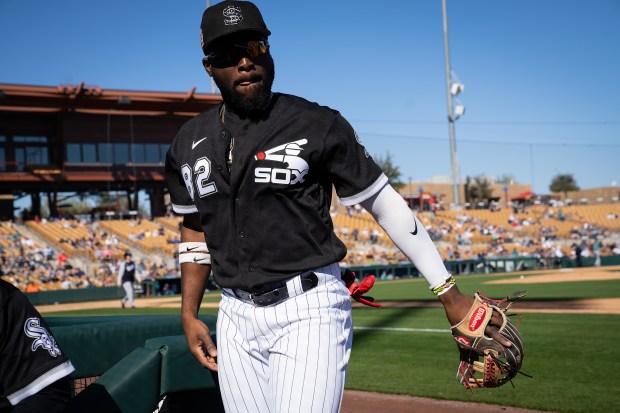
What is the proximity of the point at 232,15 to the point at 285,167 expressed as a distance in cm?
56

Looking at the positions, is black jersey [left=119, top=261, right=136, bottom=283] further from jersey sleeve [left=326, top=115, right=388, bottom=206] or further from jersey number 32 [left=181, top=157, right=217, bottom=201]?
jersey sleeve [left=326, top=115, right=388, bottom=206]

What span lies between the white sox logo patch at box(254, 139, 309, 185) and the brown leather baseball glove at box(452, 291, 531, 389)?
691mm

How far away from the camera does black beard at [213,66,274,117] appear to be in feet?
7.53

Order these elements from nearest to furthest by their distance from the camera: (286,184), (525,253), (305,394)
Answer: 1. (305,394)
2. (286,184)
3. (525,253)

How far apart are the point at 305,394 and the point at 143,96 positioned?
3634 centimetres

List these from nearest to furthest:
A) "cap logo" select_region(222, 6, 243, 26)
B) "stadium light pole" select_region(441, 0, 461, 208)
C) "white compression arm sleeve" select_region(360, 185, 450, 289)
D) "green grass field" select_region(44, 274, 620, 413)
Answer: "white compression arm sleeve" select_region(360, 185, 450, 289) < "cap logo" select_region(222, 6, 243, 26) < "green grass field" select_region(44, 274, 620, 413) < "stadium light pole" select_region(441, 0, 461, 208)

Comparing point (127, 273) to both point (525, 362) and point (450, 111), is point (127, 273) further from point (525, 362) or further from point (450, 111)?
point (450, 111)

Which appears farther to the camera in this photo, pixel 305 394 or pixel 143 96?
pixel 143 96

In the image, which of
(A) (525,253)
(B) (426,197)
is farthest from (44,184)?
(B) (426,197)

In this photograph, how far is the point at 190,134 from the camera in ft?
8.18

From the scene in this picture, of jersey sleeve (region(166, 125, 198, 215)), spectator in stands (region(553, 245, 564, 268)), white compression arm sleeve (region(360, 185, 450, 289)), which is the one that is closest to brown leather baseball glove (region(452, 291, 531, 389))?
white compression arm sleeve (region(360, 185, 450, 289))

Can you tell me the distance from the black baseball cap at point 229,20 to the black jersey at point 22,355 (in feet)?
3.69

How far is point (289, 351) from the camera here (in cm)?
208

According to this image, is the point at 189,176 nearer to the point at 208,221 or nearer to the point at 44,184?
the point at 208,221
